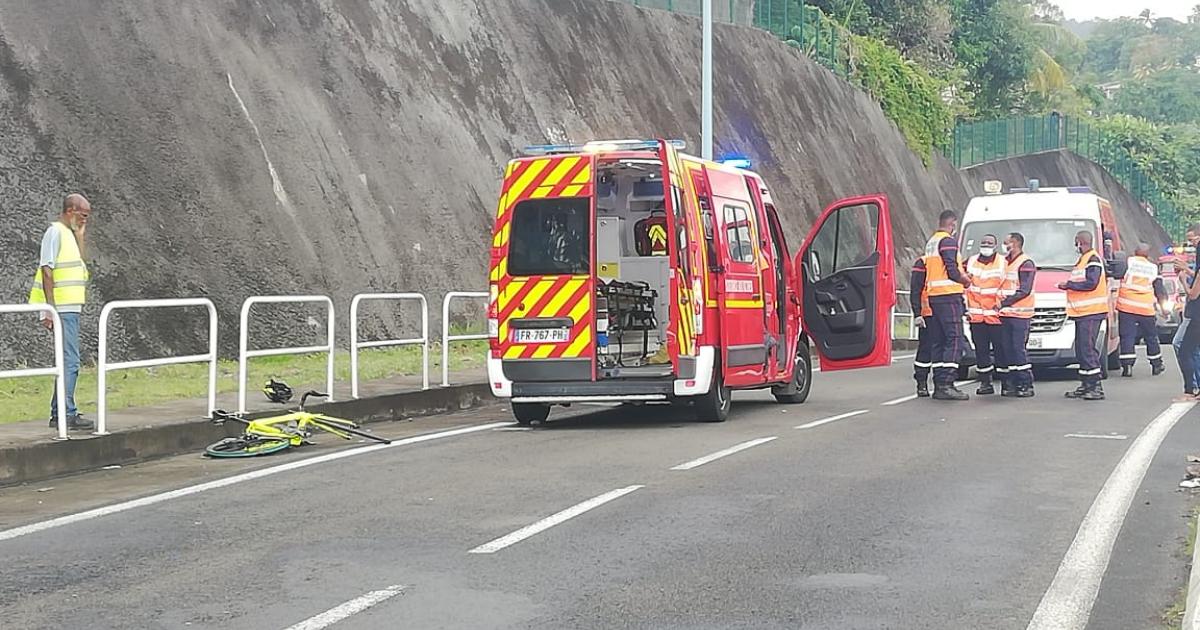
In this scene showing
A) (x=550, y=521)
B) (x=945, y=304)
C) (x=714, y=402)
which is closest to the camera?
(x=550, y=521)

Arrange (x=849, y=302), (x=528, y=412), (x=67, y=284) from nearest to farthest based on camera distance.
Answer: (x=67, y=284) → (x=528, y=412) → (x=849, y=302)

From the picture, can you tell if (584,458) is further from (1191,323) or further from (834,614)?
(1191,323)

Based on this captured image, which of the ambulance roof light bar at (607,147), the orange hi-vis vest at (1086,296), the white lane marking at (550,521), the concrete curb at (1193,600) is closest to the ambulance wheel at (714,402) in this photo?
the ambulance roof light bar at (607,147)

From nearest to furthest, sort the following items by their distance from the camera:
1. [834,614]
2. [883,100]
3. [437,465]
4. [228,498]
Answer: [834,614] → [228,498] → [437,465] → [883,100]

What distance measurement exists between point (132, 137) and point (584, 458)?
10951 millimetres

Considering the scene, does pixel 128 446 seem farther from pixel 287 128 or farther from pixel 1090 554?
pixel 287 128

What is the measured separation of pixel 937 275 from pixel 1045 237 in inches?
193

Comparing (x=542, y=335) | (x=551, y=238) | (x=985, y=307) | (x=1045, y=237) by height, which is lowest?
(x=542, y=335)

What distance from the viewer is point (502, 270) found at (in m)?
14.5

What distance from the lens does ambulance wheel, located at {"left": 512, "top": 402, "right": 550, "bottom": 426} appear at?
14.6 metres

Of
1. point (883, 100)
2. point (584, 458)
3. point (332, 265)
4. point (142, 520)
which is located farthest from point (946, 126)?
point (142, 520)

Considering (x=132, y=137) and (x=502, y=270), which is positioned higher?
(x=132, y=137)

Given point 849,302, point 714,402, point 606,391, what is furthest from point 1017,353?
point 606,391

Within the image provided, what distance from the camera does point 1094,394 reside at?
17.5m
